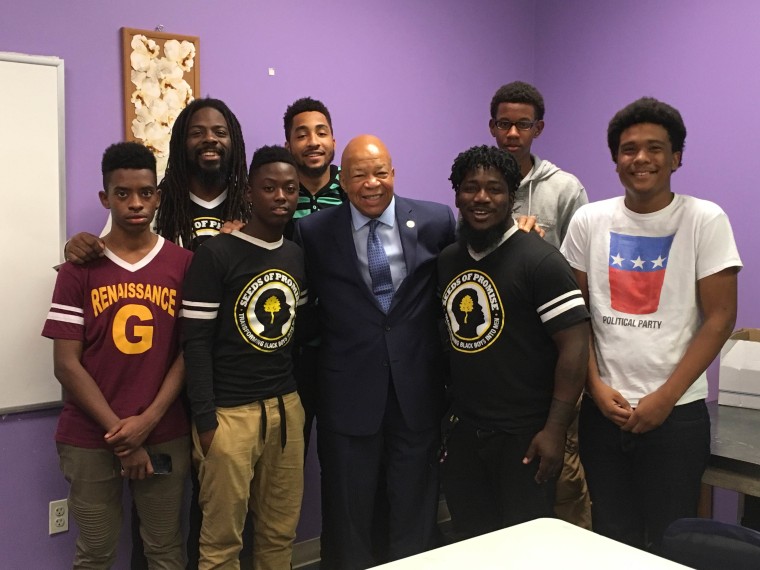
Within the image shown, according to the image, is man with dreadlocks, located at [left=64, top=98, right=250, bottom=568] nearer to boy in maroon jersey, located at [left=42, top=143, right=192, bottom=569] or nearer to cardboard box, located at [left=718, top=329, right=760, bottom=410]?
boy in maroon jersey, located at [left=42, top=143, right=192, bottom=569]

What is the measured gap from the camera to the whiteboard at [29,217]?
89.9 inches

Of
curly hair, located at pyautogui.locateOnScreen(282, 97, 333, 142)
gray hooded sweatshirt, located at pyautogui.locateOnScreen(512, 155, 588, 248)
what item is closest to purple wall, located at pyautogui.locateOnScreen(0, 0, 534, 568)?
curly hair, located at pyautogui.locateOnScreen(282, 97, 333, 142)

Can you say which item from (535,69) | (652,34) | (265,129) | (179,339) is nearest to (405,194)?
(265,129)

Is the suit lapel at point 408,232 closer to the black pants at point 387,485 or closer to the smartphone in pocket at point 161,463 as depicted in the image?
the black pants at point 387,485

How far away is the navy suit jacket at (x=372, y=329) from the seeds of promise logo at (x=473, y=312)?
14 cm

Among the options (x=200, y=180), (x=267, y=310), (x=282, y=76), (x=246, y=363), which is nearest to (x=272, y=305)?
(x=267, y=310)

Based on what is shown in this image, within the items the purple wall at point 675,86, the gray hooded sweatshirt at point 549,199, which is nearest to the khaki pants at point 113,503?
the gray hooded sweatshirt at point 549,199

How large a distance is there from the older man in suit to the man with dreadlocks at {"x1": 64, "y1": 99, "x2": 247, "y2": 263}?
1.09 feet

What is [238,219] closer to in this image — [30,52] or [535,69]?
[30,52]

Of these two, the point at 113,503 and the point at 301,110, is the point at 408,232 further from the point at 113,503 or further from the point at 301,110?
the point at 113,503

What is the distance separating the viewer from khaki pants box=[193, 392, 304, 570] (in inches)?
76.8

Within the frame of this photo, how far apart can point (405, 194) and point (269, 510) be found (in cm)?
184

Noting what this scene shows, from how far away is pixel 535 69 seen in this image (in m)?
3.90

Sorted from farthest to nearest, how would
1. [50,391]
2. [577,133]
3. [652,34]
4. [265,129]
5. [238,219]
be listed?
[577,133], [652,34], [265,129], [50,391], [238,219]
